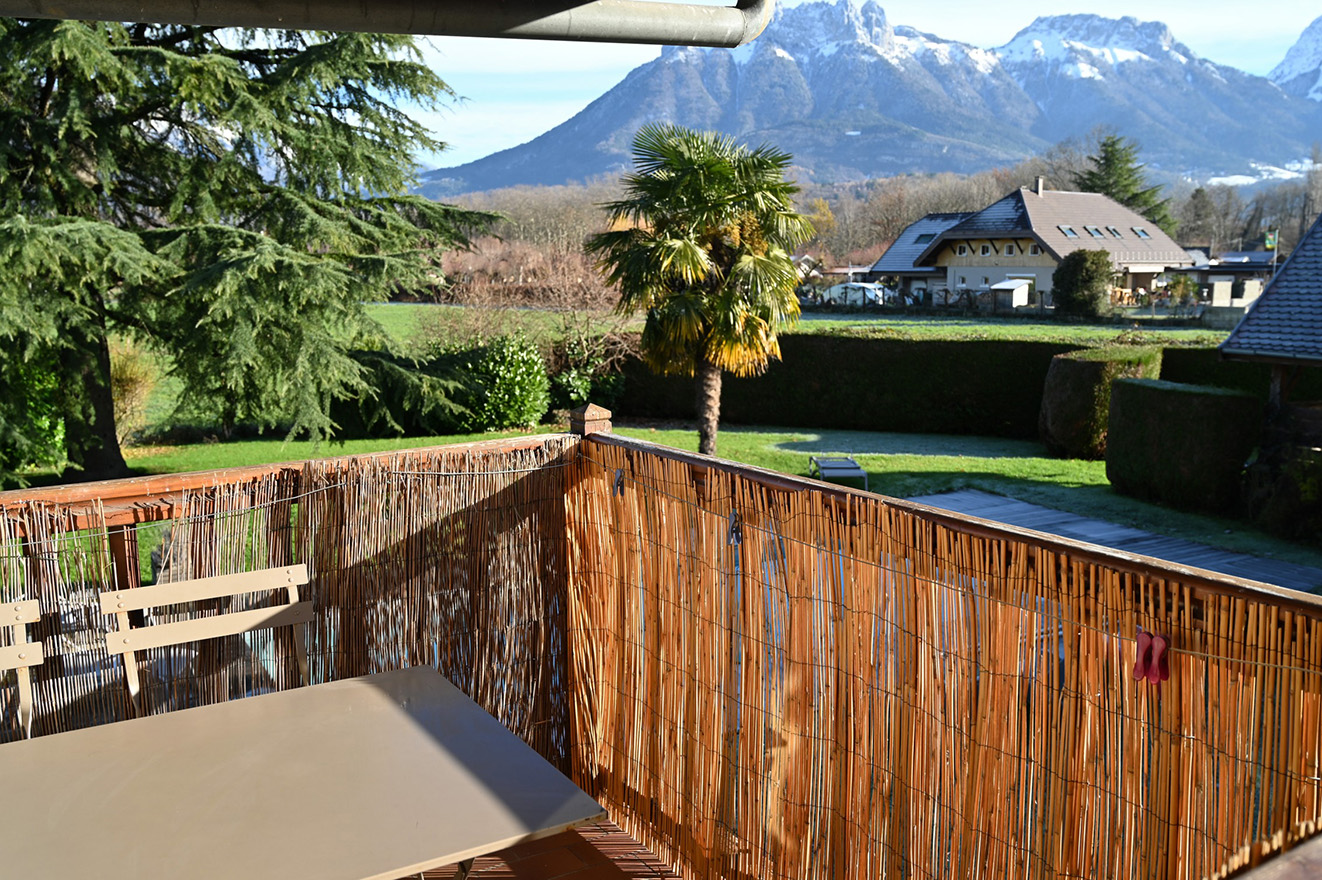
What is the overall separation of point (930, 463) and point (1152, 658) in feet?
39.4

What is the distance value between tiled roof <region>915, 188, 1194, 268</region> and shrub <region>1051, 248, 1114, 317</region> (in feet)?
29.4

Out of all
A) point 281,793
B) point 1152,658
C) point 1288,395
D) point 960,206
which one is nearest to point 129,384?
point 281,793

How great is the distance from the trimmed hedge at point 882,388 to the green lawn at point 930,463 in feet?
1.70

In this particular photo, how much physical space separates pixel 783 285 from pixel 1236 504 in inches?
220

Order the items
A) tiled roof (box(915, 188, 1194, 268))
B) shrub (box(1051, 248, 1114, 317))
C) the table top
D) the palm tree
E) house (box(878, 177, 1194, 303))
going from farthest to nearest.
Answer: house (box(878, 177, 1194, 303)) → tiled roof (box(915, 188, 1194, 268)) → shrub (box(1051, 248, 1114, 317)) → the palm tree → the table top

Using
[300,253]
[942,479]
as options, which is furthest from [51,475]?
[942,479]

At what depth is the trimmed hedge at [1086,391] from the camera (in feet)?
45.7

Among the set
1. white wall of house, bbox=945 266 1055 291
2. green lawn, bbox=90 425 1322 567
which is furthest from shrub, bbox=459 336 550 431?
white wall of house, bbox=945 266 1055 291

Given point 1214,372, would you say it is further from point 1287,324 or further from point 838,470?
point 838,470

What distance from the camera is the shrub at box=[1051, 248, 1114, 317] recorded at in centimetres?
3584

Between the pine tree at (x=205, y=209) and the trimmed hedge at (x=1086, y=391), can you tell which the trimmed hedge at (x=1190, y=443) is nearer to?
the trimmed hedge at (x=1086, y=391)

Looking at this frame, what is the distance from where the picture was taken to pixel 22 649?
110 inches

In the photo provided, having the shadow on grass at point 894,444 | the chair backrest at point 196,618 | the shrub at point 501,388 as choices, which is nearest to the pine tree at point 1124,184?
the shadow on grass at point 894,444

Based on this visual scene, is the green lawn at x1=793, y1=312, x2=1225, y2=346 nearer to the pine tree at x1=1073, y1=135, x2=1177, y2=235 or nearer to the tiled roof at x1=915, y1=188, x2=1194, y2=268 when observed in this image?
the tiled roof at x1=915, y1=188, x2=1194, y2=268
